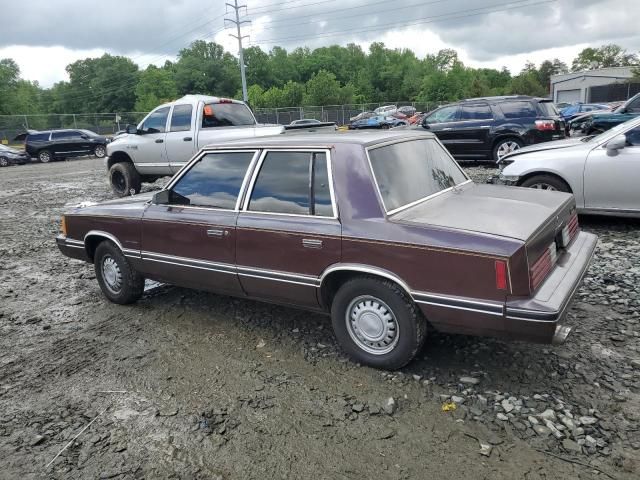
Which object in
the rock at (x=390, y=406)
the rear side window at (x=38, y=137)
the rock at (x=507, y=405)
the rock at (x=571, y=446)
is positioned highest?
the rear side window at (x=38, y=137)

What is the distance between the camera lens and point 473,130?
12.3 metres

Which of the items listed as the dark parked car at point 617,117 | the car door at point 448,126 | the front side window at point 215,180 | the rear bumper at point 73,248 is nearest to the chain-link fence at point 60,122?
the car door at point 448,126

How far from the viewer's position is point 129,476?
8.99 ft

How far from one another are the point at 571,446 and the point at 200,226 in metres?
3.09

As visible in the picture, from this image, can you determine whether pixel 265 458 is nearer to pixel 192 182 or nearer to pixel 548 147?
pixel 192 182

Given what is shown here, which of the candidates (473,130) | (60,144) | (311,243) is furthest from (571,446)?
(60,144)

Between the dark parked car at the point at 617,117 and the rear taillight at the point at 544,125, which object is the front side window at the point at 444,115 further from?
the dark parked car at the point at 617,117

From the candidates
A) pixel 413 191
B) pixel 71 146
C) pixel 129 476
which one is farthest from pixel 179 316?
pixel 71 146

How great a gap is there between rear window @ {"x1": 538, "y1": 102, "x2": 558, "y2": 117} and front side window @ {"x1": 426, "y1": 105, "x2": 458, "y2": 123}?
195 centimetres

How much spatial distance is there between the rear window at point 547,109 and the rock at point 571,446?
10.5m

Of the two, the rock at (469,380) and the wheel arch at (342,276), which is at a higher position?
the wheel arch at (342,276)

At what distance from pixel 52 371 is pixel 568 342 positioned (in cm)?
398

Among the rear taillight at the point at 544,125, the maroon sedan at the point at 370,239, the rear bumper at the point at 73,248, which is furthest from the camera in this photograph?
the rear taillight at the point at 544,125

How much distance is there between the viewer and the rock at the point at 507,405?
3.09m
